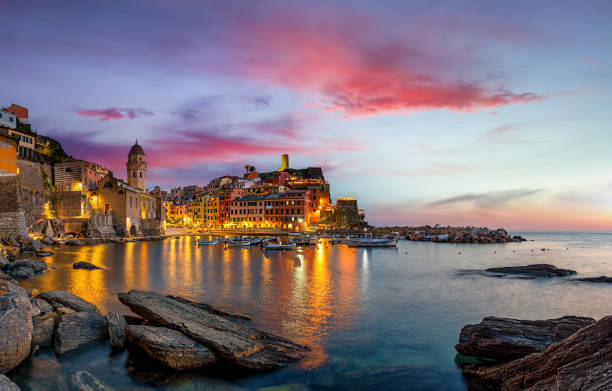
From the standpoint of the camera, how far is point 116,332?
9.65m

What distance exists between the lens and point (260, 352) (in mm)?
8938

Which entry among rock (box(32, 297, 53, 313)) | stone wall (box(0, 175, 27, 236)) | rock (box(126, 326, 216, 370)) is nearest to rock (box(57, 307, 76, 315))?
rock (box(32, 297, 53, 313))

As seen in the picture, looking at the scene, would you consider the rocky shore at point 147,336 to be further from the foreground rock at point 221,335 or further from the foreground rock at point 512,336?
the foreground rock at point 512,336

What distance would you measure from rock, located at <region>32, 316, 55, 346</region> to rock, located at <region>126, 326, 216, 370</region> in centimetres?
308

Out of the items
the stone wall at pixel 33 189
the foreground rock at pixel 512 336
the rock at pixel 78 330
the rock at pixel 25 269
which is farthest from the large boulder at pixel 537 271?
the stone wall at pixel 33 189

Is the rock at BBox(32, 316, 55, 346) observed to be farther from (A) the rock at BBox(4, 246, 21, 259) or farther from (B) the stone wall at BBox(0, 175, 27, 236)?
(B) the stone wall at BBox(0, 175, 27, 236)

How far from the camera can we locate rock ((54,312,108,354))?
946cm

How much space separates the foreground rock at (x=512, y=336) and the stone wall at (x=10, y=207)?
142 ft

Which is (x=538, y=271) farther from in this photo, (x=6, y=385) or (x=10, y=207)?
(x=10, y=207)

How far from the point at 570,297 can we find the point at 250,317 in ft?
58.5

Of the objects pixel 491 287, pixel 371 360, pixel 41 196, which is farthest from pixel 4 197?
pixel 491 287

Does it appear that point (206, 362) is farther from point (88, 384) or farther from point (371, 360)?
point (371, 360)

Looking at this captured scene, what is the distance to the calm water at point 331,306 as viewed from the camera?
8336mm

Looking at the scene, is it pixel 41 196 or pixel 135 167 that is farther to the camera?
pixel 135 167
